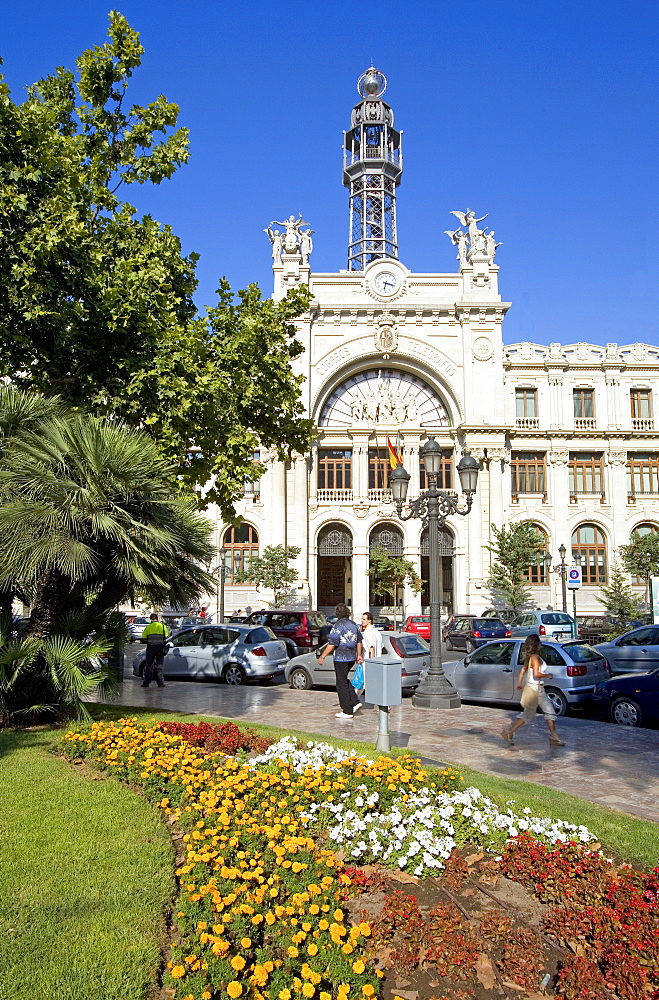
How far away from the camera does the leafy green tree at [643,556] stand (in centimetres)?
4056

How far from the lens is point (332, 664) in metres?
17.4

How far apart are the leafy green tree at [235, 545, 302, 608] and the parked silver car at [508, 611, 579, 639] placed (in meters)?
15.1

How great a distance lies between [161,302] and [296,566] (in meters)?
29.2

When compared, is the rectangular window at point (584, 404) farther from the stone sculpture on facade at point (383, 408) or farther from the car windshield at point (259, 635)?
the car windshield at point (259, 635)

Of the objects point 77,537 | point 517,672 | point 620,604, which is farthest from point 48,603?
point 620,604

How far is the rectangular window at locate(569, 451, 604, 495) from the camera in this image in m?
45.8

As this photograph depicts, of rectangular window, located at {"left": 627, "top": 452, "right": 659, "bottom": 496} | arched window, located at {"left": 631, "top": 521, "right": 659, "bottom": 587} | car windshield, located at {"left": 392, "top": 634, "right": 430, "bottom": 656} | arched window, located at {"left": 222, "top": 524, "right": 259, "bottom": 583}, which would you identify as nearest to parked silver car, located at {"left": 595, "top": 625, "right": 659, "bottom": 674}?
car windshield, located at {"left": 392, "top": 634, "right": 430, "bottom": 656}

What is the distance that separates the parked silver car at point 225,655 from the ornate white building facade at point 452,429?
22.9 m

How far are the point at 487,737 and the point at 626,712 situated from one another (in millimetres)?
2984

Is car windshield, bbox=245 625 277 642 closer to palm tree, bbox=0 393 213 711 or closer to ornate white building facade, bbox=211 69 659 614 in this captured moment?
palm tree, bbox=0 393 213 711

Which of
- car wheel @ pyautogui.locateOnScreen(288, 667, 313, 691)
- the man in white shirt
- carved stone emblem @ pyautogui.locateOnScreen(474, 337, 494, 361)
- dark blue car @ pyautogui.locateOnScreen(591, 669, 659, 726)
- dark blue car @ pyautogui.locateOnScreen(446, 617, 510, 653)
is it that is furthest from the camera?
carved stone emblem @ pyautogui.locateOnScreen(474, 337, 494, 361)

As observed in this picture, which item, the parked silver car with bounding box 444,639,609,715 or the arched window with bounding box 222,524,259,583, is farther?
the arched window with bounding box 222,524,259,583

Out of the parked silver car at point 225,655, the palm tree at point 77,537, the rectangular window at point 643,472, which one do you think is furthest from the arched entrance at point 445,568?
the palm tree at point 77,537

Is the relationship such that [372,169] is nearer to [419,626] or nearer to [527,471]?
[527,471]
